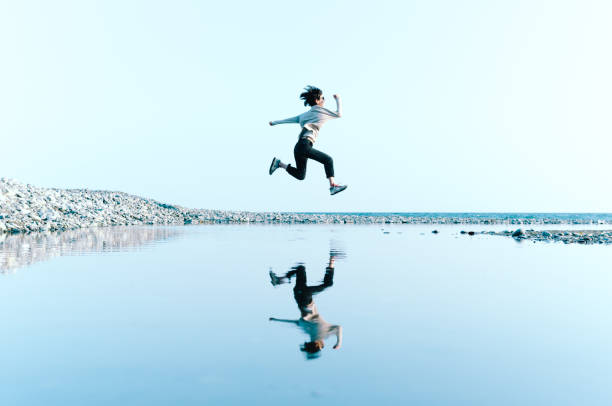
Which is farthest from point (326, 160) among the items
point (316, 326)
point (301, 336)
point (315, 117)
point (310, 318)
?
point (301, 336)

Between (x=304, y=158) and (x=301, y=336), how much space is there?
3.54 metres

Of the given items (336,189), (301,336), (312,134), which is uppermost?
(312,134)

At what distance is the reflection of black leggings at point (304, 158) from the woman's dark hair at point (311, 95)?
26.9 inches

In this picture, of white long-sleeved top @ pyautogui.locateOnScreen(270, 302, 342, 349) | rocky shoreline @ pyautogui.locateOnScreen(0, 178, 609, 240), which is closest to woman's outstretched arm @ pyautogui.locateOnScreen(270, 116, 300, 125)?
white long-sleeved top @ pyautogui.locateOnScreen(270, 302, 342, 349)

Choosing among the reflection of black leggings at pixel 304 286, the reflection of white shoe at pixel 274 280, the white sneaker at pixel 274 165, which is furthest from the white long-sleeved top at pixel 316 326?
the white sneaker at pixel 274 165

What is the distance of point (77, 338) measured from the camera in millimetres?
4824

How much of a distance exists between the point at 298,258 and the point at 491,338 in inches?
317

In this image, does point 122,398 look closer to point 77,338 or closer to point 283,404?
point 283,404

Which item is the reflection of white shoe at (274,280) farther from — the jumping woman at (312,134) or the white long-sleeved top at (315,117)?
the white long-sleeved top at (315,117)

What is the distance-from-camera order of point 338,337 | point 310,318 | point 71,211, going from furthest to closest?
point 71,211
point 310,318
point 338,337

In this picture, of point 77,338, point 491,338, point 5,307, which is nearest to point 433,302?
point 491,338

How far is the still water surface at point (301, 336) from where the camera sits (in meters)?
3.48

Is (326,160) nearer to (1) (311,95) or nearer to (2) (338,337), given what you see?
(1) (311,95)

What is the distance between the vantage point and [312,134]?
25.3ft
